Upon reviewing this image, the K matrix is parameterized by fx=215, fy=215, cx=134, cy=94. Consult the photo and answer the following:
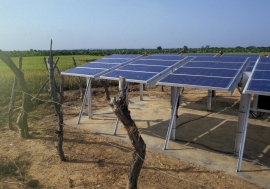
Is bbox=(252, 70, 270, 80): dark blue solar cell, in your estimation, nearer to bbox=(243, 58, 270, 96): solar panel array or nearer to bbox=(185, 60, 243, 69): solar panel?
→ bbox=(243, 58, 270, 96): solar panel array

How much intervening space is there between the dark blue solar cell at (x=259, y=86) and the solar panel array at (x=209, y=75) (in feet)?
1.46

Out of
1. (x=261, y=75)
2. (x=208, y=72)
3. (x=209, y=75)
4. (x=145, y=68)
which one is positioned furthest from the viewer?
(x=145, y=68)

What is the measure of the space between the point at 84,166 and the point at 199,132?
15.7 feet

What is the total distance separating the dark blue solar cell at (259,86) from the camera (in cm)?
539

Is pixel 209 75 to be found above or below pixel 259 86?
above

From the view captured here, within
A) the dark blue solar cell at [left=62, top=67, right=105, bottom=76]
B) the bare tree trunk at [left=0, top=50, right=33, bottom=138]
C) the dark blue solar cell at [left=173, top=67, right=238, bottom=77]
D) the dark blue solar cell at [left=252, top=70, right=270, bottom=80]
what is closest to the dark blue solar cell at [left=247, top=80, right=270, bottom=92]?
the dark blue solar cell at [left=252, top=70, right=270, bottom=80]

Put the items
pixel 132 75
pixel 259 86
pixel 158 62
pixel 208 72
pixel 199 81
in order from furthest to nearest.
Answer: pixel 158 62 < pixel 132 75 < pixel 208 72 < pixel 199 81 < pixel 259 86

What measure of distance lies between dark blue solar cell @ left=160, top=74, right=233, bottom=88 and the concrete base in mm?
2225

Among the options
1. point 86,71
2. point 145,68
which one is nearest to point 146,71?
point 145,68

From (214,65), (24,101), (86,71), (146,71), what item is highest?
(214,65)

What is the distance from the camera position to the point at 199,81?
6.59 meters

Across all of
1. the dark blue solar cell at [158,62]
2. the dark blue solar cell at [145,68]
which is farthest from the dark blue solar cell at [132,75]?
the dark blue solar cell at [158,62]

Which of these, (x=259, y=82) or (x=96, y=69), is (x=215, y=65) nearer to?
(x=259, y=82)

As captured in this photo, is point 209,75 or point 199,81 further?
point 209,75
